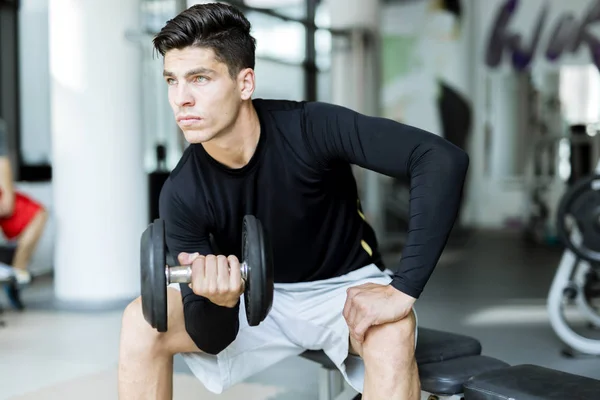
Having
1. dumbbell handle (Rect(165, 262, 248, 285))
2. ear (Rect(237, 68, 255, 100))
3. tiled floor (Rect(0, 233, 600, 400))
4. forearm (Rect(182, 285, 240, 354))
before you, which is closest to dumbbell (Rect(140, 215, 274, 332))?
dumbbell handle (Rect(165, 262, 248, 285))

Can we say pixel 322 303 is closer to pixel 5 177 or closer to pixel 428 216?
pixel 428 216

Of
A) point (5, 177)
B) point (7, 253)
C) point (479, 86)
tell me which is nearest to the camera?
point (5, 177)

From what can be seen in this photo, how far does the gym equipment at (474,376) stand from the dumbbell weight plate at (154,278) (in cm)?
49

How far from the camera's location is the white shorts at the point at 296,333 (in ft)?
4.87

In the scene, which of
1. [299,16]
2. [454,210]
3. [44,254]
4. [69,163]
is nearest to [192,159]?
[454,210]

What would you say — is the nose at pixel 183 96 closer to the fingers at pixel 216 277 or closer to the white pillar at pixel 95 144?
the fingers at pixel 216 277

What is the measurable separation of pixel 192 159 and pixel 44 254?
4.00 metres

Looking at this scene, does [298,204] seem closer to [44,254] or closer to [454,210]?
[454,210]

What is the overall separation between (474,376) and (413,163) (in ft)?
1.36

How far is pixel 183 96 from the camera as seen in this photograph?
4.24 feet

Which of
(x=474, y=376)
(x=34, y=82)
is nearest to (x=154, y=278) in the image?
(x=474, y=376)

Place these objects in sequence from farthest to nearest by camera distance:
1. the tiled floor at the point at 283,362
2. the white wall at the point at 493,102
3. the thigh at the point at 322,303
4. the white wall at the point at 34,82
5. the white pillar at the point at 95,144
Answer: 1. the white wall at the point at 493,102
2. the white wall at the point at 34,82
3. the white pillar at the point at 95,144
4. the tiled floor at the point at 283,362
5. the thigh at the point at 322,303

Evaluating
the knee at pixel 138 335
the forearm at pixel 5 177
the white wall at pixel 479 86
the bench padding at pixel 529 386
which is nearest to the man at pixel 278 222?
the knee at pixel 138 335

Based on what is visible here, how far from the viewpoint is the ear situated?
1350 millimetres
